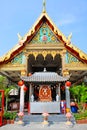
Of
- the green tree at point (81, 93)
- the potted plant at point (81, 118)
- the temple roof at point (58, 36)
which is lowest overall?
the potted plant at point (81, 118)

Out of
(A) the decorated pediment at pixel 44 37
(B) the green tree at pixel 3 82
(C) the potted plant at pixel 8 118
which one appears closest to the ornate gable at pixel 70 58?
(A) the decorated pediment at pixel 44 37

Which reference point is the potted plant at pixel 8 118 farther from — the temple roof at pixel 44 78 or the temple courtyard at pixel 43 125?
the temple roof at pixel 44 78

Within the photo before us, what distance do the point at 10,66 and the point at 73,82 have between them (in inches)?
332

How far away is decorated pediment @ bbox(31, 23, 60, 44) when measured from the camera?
587 inches

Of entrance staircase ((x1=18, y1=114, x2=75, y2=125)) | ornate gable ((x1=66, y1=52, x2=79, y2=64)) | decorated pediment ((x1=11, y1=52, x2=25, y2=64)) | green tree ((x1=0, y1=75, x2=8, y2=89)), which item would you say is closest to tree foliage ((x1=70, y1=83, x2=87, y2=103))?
ornate gable ((x1=66, y1=52, x2=79, y2=64))

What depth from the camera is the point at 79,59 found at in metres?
14.8

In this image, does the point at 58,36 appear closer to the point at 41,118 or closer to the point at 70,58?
the point at 70,58

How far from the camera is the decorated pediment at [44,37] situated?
14922mm

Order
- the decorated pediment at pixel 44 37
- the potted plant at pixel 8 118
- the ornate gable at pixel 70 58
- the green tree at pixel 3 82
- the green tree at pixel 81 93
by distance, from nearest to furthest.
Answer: the potted plant at pixel 8 118 → the ornate gable at pixel 70 58 → the green tree at pixel 81 93 → the decorated pediment at pixel 44 37 → the green tree at pixel 3 82

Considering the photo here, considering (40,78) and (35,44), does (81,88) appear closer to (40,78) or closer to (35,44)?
(40,78)

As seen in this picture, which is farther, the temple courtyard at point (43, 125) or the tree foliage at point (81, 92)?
the tree foliage at point (81, 92)

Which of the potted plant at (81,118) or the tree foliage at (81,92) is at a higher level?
the tree foliage at (81,92)

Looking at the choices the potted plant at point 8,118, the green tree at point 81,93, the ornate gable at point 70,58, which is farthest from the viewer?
the green tree at point 81,93

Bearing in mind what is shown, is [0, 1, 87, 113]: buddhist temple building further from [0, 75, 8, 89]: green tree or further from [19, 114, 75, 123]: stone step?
[0, 75, 8, 89]: green tree
